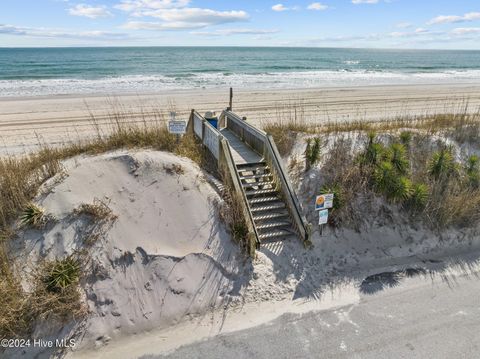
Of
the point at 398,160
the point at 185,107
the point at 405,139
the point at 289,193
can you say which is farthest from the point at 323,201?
the point at 185,107

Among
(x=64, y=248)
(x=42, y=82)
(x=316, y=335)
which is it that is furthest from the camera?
(x=42, y=82)

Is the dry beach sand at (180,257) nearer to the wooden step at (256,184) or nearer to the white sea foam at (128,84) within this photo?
the wooden step at (256,184)

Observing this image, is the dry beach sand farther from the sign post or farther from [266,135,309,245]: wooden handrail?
the sign post

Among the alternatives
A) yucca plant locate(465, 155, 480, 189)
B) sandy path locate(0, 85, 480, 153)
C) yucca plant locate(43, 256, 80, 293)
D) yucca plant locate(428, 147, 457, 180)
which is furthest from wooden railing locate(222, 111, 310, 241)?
yucca plant locate(465, 155, 480, 189)

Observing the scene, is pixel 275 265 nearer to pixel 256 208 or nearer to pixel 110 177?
pixel 256 208

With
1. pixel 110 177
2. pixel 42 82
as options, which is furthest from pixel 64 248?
pixel 42 82

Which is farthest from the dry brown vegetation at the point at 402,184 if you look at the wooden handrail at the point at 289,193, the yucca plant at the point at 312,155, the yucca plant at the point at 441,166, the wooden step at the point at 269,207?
the wooden step at the point at 269,207

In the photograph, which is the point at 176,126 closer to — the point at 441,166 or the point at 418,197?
the point at 418,197
